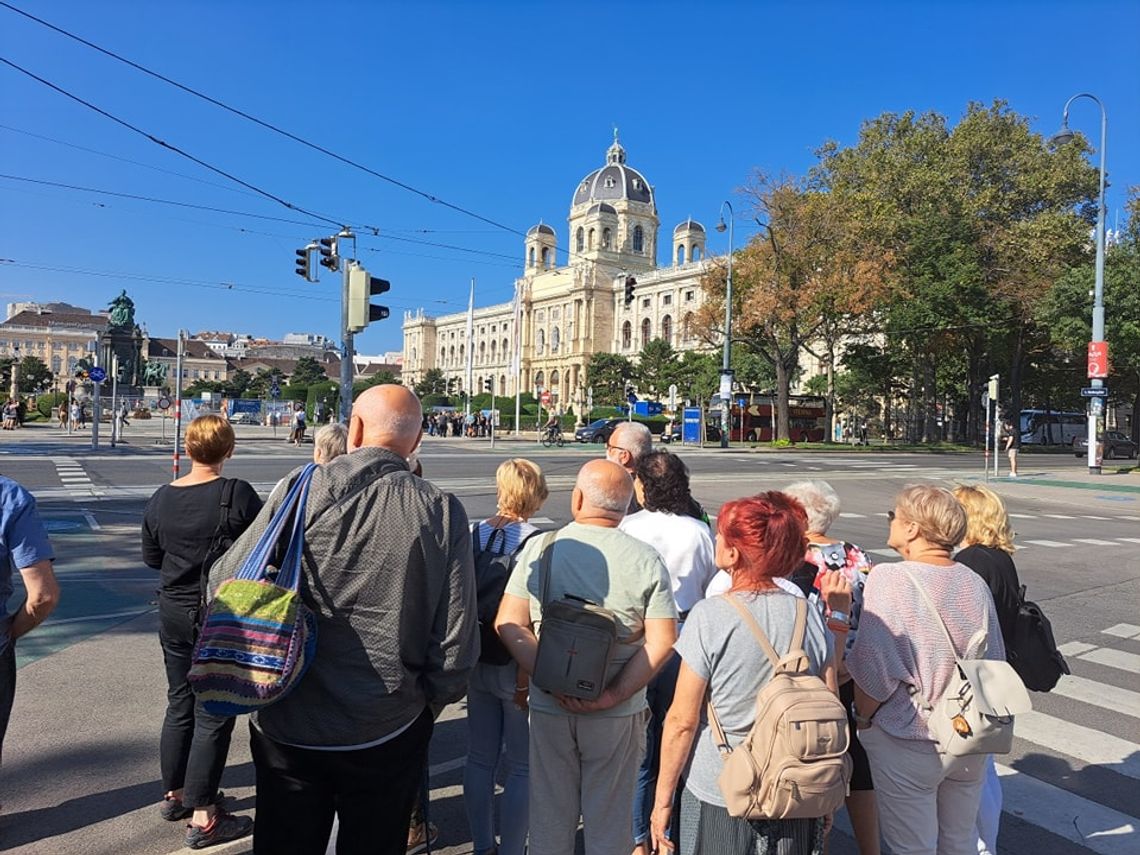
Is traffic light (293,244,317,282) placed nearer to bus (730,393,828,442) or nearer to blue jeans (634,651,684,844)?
blue jeans (634,651,684,844)

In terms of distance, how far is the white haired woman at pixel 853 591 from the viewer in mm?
3156

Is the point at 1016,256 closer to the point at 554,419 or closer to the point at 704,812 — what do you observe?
the point at 554,419

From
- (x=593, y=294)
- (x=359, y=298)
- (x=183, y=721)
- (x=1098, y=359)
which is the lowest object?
(x=183, y=721)

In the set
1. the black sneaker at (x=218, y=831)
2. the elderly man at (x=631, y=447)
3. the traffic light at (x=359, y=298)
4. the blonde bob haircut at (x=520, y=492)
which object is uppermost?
the traffic light at (x=359, y=298)

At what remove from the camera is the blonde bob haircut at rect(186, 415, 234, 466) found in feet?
12.5

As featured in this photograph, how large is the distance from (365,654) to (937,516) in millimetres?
2127

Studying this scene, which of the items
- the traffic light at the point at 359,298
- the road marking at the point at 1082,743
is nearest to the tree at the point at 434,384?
the traffic light at the point at 359,298

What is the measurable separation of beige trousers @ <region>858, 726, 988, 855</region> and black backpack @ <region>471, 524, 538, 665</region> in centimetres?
145

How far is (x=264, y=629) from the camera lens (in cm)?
→ 223

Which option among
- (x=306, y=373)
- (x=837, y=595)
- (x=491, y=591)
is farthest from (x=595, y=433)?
(x=306, y=373)

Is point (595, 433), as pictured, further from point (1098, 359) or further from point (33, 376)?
point (33, 376)

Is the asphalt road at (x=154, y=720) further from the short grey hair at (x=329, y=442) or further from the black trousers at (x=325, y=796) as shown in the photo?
the short grey hair at (x=329, y=442)

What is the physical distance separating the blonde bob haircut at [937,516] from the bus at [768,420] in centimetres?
4863

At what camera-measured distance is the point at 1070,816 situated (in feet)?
12.7
